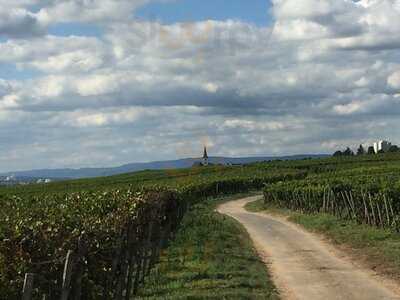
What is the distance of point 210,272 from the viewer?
1942 cm

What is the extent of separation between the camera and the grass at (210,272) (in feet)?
54.5

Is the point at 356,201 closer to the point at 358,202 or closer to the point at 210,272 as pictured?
the point at 358,202

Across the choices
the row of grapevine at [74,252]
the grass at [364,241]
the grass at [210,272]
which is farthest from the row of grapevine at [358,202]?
the row of grapevine at [74,252]

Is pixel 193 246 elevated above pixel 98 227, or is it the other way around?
pixel 98 227

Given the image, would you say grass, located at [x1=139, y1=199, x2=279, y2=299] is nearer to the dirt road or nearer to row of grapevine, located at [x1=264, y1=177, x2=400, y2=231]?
the dirt road

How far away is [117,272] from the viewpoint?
14.8 metres

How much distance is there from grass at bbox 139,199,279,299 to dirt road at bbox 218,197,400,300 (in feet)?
1.77

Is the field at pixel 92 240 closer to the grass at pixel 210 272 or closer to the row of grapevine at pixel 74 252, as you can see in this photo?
the row of grapevine at pixel 74 252

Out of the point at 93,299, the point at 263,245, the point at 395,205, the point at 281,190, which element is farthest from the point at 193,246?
the point at 281,190

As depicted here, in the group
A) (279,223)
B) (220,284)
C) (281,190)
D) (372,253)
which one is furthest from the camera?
(281,190)

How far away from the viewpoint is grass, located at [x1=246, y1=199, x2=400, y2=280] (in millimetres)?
21156

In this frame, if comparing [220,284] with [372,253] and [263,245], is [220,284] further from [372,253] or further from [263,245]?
[263,245]

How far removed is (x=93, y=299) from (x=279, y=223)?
28023 millimetres


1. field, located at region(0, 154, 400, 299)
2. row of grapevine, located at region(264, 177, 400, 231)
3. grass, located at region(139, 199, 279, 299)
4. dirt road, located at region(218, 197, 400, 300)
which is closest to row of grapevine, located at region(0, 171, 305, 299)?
field, located at region(0, 154, 400, 299)
